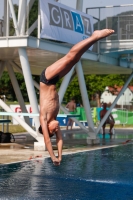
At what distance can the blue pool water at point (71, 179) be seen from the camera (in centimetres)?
1072

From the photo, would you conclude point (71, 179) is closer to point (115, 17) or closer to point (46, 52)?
point (46, 52)

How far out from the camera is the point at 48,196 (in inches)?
413

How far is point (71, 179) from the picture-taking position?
12.8 metres

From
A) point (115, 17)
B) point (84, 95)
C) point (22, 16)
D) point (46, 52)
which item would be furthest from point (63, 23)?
point (115, 17)

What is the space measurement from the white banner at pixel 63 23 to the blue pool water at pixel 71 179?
4.70 m

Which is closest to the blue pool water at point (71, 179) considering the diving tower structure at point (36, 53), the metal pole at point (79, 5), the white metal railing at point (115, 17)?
the diving tower structure at point (36, 53)

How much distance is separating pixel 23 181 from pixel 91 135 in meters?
11.2

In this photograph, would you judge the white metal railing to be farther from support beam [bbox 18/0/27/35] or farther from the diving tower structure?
support beam [bbox 18/0/27/35]

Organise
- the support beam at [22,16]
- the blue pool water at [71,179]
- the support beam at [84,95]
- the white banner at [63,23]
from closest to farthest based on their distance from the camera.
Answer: the blue pool water at [71,179] < the support beam at [22,16] < the white banner at [63,23] < the support beam at [84,95]

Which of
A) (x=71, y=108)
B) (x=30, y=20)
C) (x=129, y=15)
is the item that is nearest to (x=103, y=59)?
(x=129, y=15)

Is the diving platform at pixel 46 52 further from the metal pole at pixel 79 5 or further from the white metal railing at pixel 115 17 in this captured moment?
the metal pole at pixel 79 5

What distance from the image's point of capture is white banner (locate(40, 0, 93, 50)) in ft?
62.6

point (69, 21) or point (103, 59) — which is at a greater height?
point (69, 21)

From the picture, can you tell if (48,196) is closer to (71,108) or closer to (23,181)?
(23,181)
